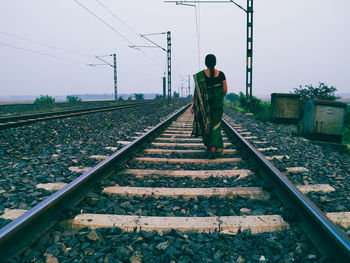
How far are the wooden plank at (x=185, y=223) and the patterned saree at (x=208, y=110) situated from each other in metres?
2.13

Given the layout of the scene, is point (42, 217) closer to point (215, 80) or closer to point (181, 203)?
point (181, 203)

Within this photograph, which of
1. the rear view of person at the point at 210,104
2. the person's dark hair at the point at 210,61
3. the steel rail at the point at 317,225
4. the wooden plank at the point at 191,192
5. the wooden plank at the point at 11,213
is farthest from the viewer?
the rear view of person at the point at 210,104

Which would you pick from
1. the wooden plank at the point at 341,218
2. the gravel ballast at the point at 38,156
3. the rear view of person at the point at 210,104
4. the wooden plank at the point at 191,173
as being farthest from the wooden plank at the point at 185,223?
the rear view of person at the point at 210,104

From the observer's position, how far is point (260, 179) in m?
3.03

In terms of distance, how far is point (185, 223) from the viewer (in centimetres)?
196

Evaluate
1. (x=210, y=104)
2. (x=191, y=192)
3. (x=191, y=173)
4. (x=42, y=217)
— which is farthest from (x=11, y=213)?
(x=210, y=104)

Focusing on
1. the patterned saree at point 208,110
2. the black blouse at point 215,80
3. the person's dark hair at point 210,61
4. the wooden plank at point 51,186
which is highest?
the person's dark hair at point 210,61

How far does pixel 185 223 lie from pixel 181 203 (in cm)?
45

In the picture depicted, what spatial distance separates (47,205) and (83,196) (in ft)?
1.57

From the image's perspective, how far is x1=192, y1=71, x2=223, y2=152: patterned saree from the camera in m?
4.05

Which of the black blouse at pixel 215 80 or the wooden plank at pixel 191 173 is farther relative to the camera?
the black blouse at pixel 215 80

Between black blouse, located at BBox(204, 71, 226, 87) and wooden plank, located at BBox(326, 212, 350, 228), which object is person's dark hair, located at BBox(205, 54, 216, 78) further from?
wooden plank, located at BBox(326, 212, 350, 228)

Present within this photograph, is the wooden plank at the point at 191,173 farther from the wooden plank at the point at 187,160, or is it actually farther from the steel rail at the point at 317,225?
the steel rail at the point at 317,225

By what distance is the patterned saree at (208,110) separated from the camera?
160 inches
